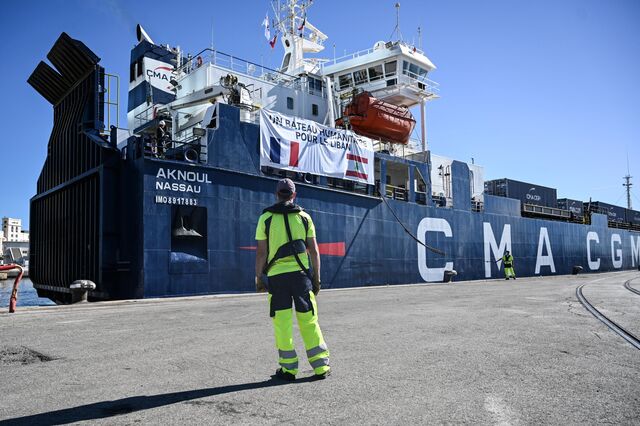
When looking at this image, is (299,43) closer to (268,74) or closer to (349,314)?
(268,74)

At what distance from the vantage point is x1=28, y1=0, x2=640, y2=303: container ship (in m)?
12.5

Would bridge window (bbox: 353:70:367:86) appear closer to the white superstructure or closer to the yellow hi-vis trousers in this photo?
the white superstructure

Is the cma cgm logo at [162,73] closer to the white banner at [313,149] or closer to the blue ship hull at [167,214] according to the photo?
the blue ship hull at [167,214]

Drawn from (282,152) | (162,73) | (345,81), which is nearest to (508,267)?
(345,81)

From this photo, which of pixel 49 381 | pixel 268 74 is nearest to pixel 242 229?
pixel 268 74

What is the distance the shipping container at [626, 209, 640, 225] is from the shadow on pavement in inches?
2114

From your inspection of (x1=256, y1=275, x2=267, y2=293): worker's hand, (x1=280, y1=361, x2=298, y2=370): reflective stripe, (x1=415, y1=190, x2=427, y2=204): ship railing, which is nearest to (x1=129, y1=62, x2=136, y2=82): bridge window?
(x1=415, y1=190, x2=427, y2=204): ship railing

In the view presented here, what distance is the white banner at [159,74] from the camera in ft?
62.7

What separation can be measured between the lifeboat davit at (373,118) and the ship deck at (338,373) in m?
13.1

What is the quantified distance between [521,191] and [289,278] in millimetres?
31415

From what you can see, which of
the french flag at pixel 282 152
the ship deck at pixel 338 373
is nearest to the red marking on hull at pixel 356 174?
the french flag at pixel 282 152

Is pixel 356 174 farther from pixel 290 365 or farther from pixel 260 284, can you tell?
pixel 290 365

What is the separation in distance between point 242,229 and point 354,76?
13.2 metres

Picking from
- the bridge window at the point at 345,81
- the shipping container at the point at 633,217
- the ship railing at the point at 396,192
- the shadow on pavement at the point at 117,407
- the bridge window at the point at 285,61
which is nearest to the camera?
the shadow on pavement at the point at 117,407
